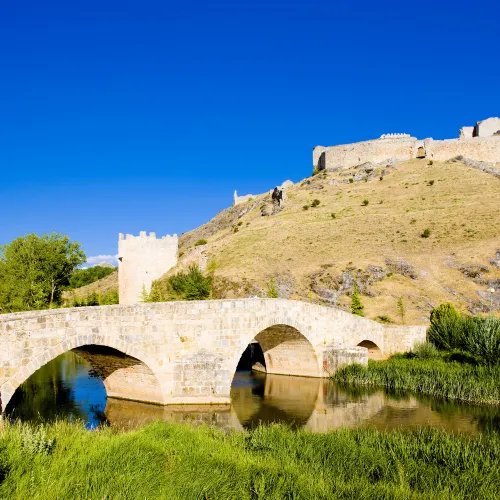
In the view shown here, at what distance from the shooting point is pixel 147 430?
10.9 metres

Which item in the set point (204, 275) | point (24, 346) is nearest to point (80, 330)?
point (24, 346)

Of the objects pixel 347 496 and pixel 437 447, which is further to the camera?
pixel 437 447

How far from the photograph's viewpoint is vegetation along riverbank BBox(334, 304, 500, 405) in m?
16.9

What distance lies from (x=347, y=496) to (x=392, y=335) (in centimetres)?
1914

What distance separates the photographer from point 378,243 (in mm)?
47406

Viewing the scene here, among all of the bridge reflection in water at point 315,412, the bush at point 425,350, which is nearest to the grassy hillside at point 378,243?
the bush at point 425,350

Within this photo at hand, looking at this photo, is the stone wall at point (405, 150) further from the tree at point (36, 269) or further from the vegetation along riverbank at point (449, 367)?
the vegetation along riverbank at point (449, 367)

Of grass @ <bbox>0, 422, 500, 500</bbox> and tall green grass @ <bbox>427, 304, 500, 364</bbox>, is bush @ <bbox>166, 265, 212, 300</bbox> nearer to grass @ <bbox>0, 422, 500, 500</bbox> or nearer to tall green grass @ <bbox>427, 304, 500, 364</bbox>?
tall green grass @ <bbox>427, 304, 500, 364</bbox>

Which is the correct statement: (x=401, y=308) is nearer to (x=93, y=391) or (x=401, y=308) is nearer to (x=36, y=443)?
(x=93, y=391)

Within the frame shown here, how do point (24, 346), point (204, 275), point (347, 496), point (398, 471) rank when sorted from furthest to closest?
point (204, 275), point (24, 346), point (398, 471), point (347, 496)

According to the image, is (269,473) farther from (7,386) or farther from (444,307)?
(444,307)

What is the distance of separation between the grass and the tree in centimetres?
2696

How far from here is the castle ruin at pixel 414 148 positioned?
7075 centimetres

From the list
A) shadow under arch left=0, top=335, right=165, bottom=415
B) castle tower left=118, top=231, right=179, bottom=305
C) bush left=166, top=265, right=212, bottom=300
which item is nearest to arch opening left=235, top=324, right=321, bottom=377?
shadow under arch left=0, top=335, right=165, bottom=415
